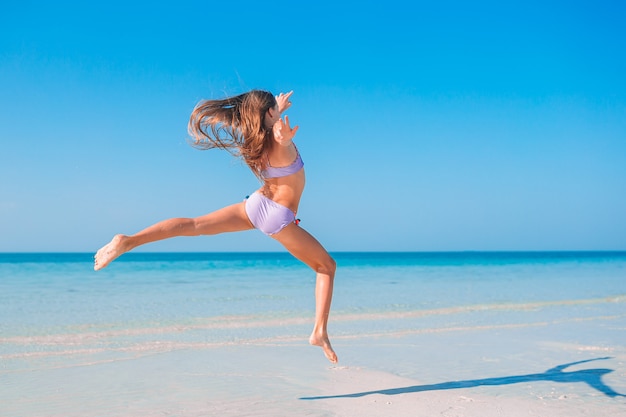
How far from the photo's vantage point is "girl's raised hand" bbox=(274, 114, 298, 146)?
178 inches

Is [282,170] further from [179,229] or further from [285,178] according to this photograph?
[179,229]

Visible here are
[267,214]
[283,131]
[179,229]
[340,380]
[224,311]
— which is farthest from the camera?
[224,311]

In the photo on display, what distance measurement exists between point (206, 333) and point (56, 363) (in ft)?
7.94

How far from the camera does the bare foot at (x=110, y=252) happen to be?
4371mm

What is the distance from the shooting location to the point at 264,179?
5035 mm

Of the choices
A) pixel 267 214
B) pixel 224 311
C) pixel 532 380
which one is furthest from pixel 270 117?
pixel 224 311

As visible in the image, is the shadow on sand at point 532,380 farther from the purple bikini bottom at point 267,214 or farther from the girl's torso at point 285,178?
the girl's torso at point 285,178

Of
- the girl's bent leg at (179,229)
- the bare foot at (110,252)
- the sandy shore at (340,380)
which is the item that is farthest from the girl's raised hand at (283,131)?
the sandy shore at (340,380)

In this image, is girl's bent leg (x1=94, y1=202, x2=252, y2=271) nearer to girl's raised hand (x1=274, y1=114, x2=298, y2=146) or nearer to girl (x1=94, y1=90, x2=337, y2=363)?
girl (x1=94, y1=90, x2=337, y2=363)

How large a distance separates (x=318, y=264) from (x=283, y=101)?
1.39m

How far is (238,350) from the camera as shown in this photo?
23.0ft

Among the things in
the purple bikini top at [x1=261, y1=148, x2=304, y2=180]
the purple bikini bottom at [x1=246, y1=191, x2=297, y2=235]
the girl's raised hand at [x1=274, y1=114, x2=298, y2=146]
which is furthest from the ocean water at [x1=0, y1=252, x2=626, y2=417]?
the girl's raised hand at [x1=274, y1=114, x2=298, y2=146]

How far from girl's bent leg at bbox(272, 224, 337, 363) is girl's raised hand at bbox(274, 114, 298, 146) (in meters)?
0.73

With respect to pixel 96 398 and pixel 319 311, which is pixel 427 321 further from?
pixel 96 398
